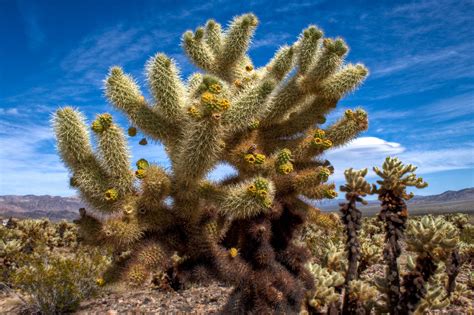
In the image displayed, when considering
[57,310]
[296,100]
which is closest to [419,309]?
[296,100]

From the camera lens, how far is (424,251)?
3.45 m

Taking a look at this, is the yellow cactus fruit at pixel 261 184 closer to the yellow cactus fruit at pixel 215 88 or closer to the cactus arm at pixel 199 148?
the cactus arm at pixel 199 148

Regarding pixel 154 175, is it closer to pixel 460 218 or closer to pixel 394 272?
pixel 394 272

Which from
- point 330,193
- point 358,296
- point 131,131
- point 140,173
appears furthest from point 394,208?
point 131,131

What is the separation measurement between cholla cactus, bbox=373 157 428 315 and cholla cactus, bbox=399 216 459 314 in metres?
0.09

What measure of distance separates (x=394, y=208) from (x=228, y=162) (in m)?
1.75

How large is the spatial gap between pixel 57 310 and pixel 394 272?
24.8ft

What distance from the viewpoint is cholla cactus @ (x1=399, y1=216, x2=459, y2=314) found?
336 centimetres

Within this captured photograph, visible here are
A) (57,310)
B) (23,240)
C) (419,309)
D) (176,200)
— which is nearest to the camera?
(419,309)

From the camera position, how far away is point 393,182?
3609mm

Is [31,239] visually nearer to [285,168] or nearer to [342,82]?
[285,168]

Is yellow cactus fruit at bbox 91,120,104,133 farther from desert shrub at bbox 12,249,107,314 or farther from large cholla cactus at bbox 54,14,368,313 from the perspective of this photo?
desert shrub at bbox 12,249,107,314

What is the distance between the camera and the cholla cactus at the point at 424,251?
3359 mm

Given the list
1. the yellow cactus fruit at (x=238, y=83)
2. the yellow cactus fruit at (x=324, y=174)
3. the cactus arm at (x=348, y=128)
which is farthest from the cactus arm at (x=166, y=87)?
the cactus arm at (x=348, y=128)
